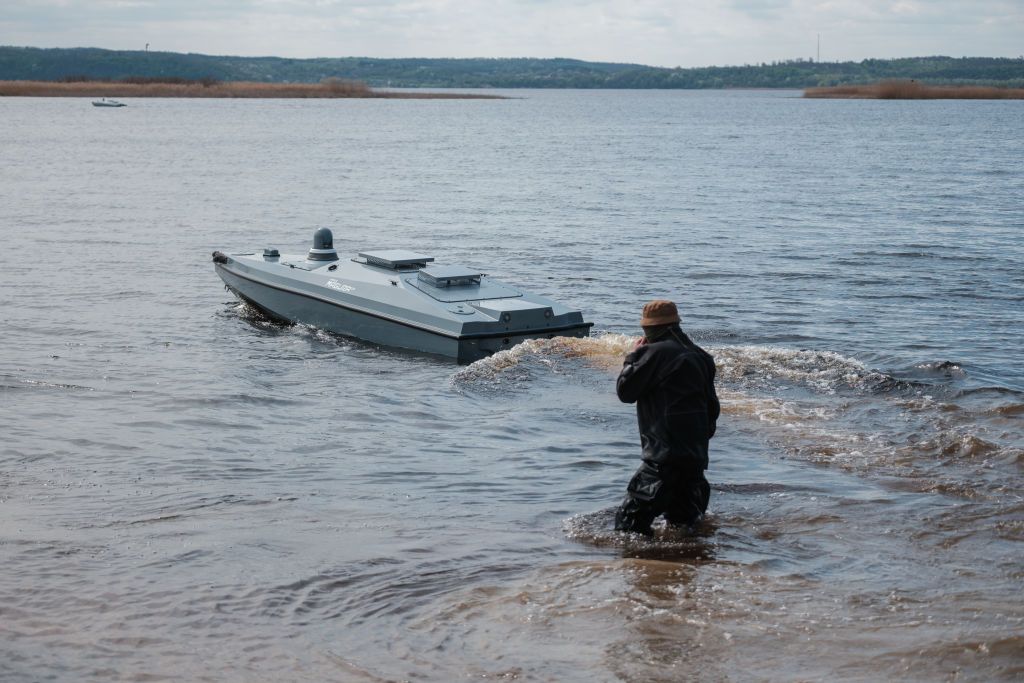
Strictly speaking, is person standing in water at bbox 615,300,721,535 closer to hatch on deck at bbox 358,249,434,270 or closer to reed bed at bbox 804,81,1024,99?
hatch on deck at bbox 358,249,434,270

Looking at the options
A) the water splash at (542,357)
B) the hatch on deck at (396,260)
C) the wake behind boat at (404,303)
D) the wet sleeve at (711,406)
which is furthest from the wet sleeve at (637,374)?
the hatch on deck at (396,260)

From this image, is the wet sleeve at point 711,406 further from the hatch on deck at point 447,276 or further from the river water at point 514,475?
the hatch on deck at point 447,276

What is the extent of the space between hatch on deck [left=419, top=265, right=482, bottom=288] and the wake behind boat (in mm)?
15

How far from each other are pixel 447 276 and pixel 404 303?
773mm

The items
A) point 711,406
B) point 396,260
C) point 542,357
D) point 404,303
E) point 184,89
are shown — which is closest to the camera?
point 711,406

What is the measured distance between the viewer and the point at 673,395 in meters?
8.91

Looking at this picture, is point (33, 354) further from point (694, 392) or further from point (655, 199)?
point (655, 199)

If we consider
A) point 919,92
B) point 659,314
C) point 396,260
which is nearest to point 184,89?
point 919,92

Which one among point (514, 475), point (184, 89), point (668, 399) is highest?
point (184, 89)

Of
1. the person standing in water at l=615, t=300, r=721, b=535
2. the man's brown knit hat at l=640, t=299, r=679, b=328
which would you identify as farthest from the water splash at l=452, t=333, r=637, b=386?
the man's brown knit hat at l=640, t=299, r=679, b=328

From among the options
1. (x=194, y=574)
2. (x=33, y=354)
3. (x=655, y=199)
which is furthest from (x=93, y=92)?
(x=194, y=574)

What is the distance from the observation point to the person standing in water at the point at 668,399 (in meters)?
8.85

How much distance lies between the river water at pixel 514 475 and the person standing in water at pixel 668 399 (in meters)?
0.75

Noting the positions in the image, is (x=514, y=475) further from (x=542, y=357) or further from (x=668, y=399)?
(x=542, y=357)
